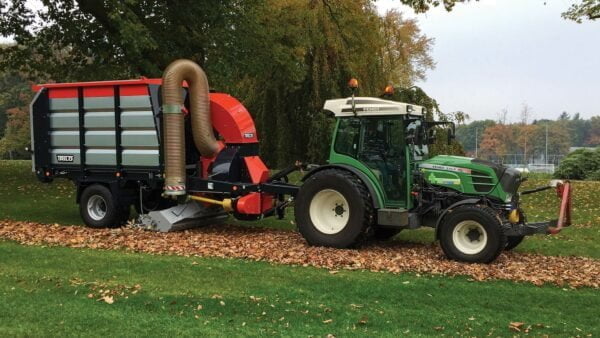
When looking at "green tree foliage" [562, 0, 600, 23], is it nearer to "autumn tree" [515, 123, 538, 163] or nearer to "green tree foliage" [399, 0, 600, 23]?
"green tree foliage" [399, 0, 600, 23]

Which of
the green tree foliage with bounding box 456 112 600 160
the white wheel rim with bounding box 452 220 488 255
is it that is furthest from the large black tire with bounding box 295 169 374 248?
the green tree foliage with bounding box 456 112 600 160

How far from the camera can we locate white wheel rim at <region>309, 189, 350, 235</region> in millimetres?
9352

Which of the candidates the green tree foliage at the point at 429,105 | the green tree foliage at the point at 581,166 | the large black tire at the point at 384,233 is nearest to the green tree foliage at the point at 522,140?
the green tree foliage at the point at 581,166

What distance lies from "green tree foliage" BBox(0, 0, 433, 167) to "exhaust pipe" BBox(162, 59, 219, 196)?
4.35 meters

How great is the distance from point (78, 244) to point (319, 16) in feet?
46.5

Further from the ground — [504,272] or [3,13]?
[3,13]

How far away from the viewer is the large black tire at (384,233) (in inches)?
406

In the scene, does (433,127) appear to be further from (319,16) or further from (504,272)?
(319,16)

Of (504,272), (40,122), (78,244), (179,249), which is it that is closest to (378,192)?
(504,272)

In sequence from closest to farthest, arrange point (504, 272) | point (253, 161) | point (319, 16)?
point (504, 272), point (253, 161), point (319, 16)

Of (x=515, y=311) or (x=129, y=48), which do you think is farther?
(x=129, y=48)

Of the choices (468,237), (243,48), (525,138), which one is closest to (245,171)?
(468,237)

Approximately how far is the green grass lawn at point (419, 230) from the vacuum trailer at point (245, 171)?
1283mm

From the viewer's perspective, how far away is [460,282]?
23.7ft
